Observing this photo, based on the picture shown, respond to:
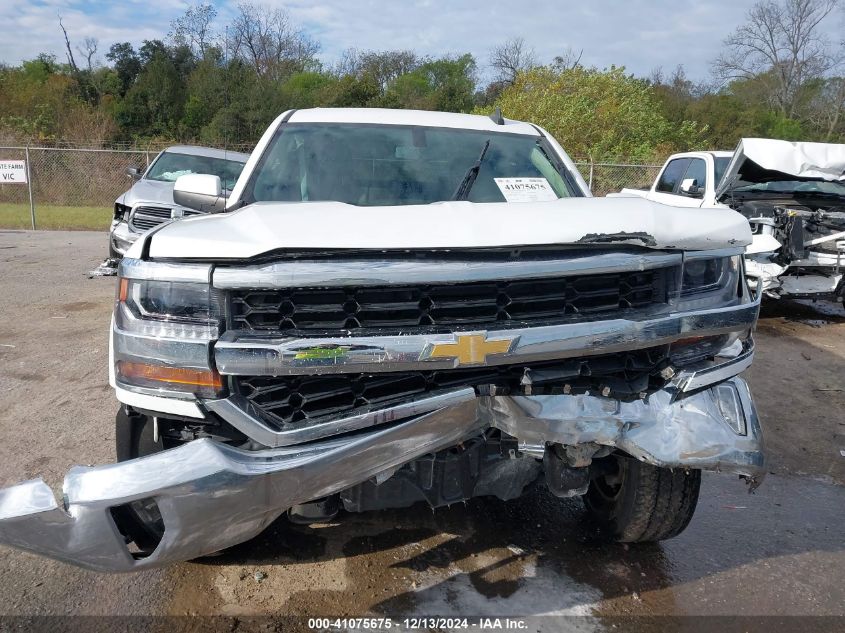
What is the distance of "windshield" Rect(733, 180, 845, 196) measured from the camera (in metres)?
8.48

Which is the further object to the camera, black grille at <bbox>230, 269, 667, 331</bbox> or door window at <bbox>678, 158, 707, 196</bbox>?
door window at <bbox>678, 158, 707, 196</bbox>

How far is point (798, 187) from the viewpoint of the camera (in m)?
8.73

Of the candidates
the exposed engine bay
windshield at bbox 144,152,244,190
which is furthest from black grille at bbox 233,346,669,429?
windshield at bbox 144,152,244,190

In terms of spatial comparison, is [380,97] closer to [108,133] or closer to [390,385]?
[108,133]

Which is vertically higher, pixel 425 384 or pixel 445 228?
pixel 445 228

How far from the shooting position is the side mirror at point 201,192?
3.39m

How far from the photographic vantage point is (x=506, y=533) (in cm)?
308

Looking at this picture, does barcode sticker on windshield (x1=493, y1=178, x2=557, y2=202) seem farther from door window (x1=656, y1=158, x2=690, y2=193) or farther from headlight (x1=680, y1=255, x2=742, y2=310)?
door window (x1=656, y1=158, x2=690, y2=193)

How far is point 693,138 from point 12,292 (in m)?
26.1

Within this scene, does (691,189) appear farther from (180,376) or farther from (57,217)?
(57,217)

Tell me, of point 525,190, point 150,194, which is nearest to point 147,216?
point 150,194

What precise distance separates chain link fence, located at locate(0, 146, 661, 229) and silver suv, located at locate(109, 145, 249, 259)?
28.5 ft

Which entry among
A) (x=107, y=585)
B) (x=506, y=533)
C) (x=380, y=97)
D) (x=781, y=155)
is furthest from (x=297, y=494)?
(x=380, y=97)

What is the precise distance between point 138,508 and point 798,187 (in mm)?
9247
